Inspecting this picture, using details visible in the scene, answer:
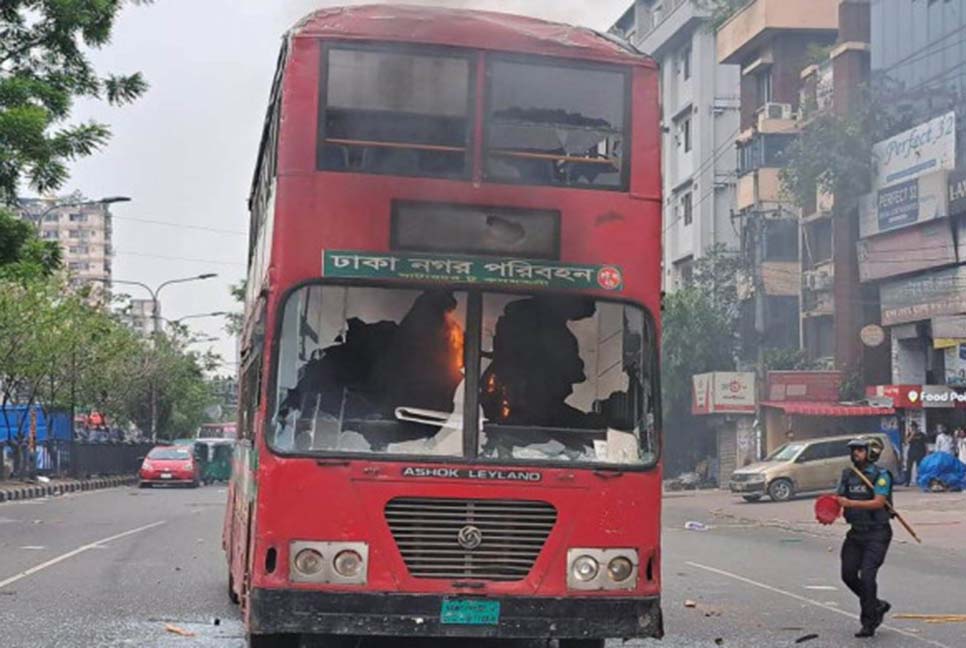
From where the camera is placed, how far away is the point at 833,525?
29.2 metres

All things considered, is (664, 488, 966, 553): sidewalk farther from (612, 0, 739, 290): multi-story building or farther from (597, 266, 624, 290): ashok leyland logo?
(612, 0, 739, 290): multi-story building

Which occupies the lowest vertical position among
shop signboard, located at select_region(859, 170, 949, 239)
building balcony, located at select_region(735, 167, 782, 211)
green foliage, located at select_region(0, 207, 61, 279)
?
green foliage, located at select_region(0, 207, 61, 279)

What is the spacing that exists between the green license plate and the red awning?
34419 mm

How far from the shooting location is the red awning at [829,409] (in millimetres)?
41938

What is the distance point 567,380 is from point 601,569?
1.07 meters

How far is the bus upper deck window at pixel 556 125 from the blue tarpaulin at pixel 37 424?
41.5 meters

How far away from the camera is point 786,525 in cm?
2959

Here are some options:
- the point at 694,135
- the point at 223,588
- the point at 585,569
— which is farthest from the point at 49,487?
the point at 585,569

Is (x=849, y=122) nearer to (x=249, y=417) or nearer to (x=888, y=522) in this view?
(x=888, y=522)

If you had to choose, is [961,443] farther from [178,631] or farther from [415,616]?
[415,616]

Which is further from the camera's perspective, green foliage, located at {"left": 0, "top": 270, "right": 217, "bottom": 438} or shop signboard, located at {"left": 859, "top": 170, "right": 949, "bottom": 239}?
green foliage, located at {"left": 0, "top": 270, "right": 217, "bottom": 438}

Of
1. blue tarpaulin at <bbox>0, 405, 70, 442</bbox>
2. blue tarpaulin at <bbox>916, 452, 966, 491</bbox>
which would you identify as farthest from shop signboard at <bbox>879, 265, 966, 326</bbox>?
blue tarpaulin at <bbox>0, 405, 70, 442</bbox>

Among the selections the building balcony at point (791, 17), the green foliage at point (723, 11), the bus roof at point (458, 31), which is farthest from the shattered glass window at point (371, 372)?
the green foliage at point (723, 11)

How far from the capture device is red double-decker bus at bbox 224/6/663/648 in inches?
328
